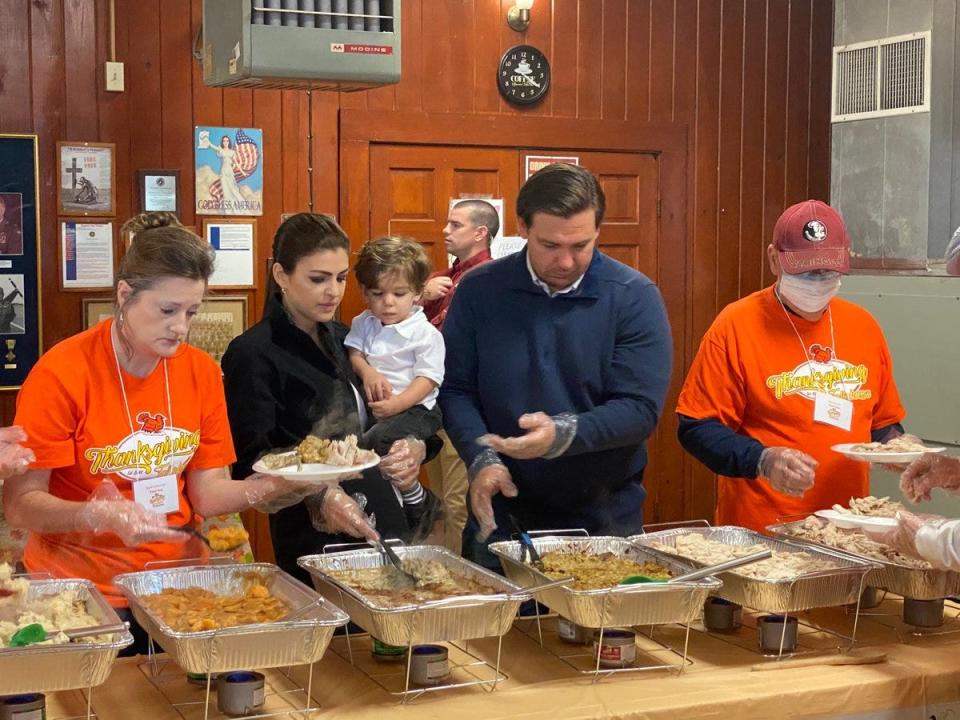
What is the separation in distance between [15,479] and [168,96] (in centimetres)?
302

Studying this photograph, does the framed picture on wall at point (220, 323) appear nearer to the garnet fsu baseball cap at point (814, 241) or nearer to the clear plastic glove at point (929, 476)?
the garnet fsu baseball cap at point (814, 241)

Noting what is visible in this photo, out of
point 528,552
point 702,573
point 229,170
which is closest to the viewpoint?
point 702,573

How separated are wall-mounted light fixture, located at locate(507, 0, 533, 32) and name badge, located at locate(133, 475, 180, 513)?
3.69m

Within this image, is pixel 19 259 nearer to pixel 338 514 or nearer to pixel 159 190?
pixel 159 190

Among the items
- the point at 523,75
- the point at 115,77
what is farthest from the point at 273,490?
the point at 523,75

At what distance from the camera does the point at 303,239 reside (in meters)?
2.97

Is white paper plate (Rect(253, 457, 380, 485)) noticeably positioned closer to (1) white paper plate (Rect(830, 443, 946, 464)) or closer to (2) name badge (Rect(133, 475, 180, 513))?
(2) name badge (Rect(133, 475, 180, 513))

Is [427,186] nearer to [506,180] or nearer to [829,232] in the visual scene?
[506,180]

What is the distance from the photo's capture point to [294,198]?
5.45 m

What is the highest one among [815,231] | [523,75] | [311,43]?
[523,75]

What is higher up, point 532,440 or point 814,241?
point 814,241

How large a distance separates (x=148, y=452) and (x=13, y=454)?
0.30 metres

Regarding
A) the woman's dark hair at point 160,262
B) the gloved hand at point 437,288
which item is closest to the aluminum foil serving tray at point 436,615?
the woman's dark hair at point 160,262

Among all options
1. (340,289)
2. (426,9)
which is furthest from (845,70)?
(340,289)
